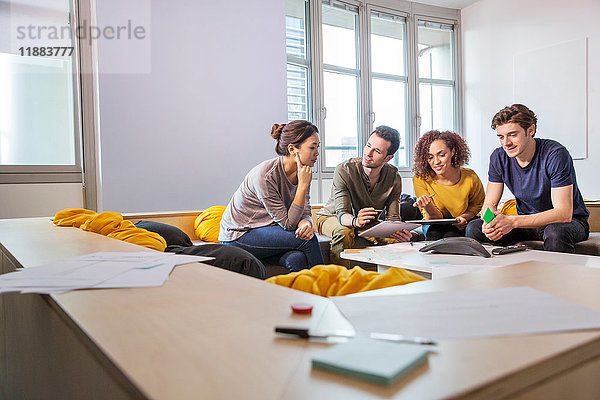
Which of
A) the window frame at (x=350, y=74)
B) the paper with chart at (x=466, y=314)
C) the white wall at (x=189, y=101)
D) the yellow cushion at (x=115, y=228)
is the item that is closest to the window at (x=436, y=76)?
the window frame at (x=350, y=74)

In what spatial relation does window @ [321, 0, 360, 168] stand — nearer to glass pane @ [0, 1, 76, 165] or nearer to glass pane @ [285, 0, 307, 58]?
glass pane @ [285, 0, 307, 58]

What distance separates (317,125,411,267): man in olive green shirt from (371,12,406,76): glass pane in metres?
3.23

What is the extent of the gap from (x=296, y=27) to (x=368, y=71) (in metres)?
1.07


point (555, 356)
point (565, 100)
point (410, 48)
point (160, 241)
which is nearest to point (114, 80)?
point (160, 241)

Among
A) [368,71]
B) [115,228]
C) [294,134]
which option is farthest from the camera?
[368,71]

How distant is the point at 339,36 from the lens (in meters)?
5.66

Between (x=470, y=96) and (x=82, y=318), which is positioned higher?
(x=470, y=96)

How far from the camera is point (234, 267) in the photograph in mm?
1808

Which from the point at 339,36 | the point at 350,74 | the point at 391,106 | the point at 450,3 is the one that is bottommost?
the point at 391,106

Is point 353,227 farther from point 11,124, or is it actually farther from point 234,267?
point 11,124

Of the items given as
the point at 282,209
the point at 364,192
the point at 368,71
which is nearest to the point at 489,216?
the point at 364,192

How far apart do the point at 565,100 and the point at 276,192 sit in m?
4.09

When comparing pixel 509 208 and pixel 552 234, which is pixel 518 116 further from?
pixel 509 208

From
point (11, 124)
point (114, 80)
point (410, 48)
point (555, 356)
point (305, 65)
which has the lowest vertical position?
point (555, 356)
